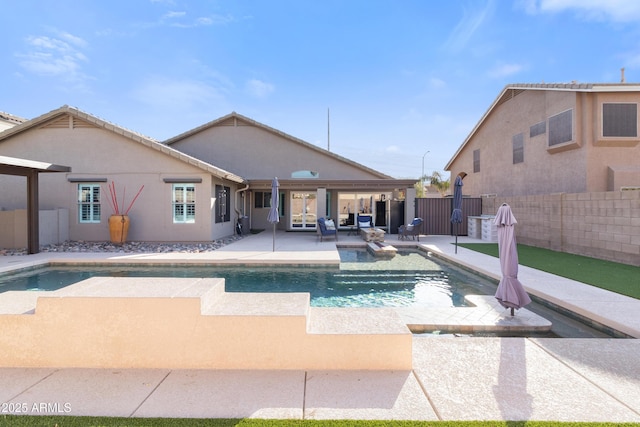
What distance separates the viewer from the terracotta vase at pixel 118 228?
40.5 ft

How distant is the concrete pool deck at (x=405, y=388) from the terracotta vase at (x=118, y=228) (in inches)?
399

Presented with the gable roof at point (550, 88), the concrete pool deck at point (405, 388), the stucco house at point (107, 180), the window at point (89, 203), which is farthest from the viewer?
the window at point (89, 203)

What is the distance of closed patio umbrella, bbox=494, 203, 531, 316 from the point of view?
192 inches

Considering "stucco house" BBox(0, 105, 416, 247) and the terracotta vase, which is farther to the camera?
"stucco house" BBox(0, 105, 416, 247)

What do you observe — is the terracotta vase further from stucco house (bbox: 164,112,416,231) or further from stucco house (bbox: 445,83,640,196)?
stucco house (bbox: 445,83,640,196)

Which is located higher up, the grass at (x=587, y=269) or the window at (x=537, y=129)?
the window at (x=537, y=129)

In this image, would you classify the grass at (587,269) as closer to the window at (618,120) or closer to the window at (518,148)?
the window at (618,120)

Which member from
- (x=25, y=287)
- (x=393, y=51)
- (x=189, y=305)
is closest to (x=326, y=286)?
(x=189, y=305)

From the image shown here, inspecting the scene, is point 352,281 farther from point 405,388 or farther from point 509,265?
point 405,388

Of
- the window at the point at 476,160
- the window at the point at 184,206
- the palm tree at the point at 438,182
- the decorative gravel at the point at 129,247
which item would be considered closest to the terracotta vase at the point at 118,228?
the decorative gravel at the point at 129,247

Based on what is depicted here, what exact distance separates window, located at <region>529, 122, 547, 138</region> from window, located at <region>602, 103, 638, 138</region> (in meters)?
2.63

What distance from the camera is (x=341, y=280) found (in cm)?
788

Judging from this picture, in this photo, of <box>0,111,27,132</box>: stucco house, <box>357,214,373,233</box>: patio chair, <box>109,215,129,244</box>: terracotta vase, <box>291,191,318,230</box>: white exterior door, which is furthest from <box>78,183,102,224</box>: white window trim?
<box>357,214,373,233</box>: patio chair

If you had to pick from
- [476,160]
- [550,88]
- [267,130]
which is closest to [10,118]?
[267,130]
